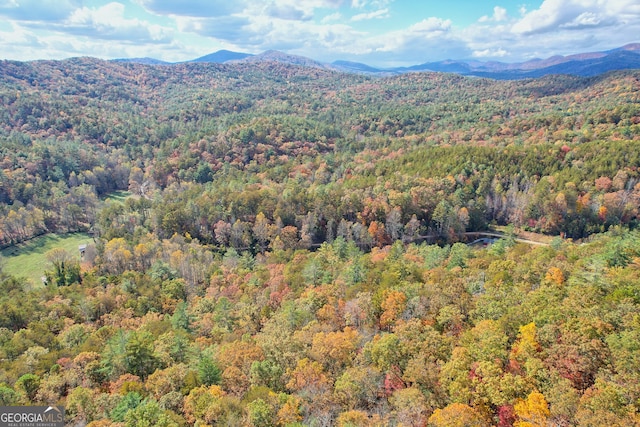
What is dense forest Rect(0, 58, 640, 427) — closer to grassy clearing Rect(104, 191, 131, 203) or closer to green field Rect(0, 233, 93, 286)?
grassy clearing Rect(104, 191, 131, 203)

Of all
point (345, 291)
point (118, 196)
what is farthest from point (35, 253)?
point (345, 291)

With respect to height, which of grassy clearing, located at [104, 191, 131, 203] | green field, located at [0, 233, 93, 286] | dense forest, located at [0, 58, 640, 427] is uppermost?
dense forest, located at [0, 58, 640, 427]

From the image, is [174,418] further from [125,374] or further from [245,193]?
[245,193]

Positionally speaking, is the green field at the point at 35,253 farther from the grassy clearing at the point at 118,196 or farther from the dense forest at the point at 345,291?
the grassy clearing at the point at 118,196

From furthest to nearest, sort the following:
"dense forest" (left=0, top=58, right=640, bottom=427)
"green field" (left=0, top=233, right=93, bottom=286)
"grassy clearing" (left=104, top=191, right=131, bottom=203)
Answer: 1. "grassy clearing" (left=104, top=191, right=131, bottom=203)
2. "green field" (left=0, top=233, right=93, bottom=286)
3. "dense forest" (left=0, top=58, right=640, bottom=427)

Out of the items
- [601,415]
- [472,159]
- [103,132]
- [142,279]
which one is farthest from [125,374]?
[103,132]

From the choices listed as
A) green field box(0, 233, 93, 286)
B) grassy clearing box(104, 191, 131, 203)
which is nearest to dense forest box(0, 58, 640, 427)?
grassy clearing box(104, 191, 131, 203)
